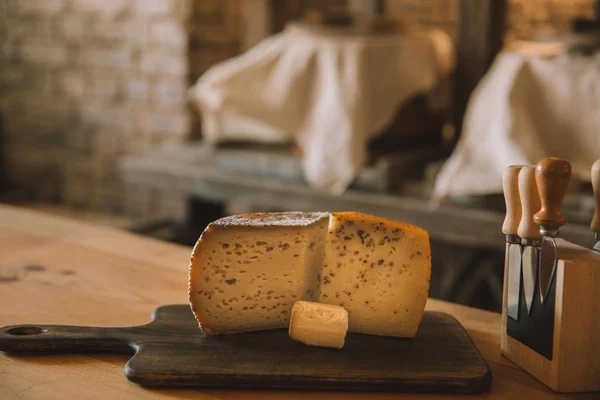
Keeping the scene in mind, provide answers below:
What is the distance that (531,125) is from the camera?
2.00 m

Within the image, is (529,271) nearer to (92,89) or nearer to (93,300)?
(93,300)

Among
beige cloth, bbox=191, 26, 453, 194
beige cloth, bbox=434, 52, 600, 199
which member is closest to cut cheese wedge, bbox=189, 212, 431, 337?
beige cloth, bbox=434, 52, 600, 199

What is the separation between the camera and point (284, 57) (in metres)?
2.42

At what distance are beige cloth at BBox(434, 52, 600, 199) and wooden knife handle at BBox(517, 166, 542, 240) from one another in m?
1.15

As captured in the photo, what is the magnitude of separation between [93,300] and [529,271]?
596 millimetres

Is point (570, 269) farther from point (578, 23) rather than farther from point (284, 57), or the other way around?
point (284, 57)

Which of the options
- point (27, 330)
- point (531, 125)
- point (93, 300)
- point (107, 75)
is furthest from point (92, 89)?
point (27, 330)

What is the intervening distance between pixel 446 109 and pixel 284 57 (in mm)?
645

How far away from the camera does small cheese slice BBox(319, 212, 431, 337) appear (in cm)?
86

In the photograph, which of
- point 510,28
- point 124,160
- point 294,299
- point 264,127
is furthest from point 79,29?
point 294,299

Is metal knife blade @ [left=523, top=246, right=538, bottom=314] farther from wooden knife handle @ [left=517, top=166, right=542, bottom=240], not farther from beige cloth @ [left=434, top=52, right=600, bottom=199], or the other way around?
beige cloth @ [left=434, top=52, right=600, bottom=199]

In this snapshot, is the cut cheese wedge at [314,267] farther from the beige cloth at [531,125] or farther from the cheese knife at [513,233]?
the beige cloth at [531,125]

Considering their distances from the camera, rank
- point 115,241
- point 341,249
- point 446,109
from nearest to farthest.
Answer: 1. point 341,249
2. point 115,241
3. point 446,109

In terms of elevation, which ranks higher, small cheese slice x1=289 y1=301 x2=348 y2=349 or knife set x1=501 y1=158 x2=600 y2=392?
knife set x1=501 y1=158 x2=600 y2=392
